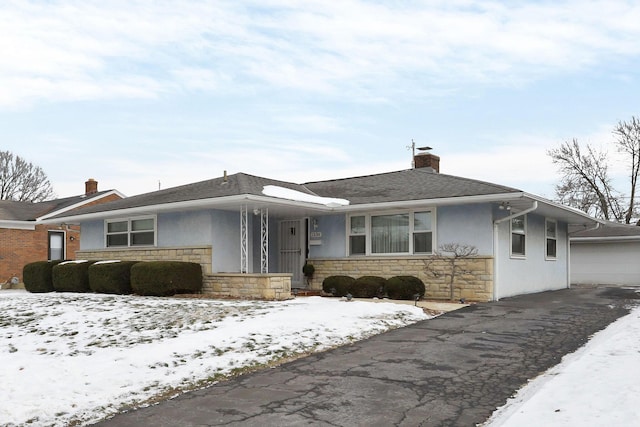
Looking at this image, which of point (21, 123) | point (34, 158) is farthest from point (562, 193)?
point (34, 158)

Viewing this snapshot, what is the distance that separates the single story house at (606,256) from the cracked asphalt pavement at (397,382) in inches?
533

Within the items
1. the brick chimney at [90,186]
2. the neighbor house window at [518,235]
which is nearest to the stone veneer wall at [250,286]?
the neighbor house window at [518,235]

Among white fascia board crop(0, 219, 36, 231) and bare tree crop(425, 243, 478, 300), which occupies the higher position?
white fascia board crop(0, 219, 36, 231)

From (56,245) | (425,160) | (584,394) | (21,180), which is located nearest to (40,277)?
(56,245)

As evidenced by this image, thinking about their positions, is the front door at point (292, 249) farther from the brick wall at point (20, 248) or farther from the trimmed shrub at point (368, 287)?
the brick wall at point (20, 248)

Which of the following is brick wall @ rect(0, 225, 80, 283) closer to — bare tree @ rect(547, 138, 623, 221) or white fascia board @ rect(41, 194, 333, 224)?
white fascia board @ rect(41, 194, 333, 224)

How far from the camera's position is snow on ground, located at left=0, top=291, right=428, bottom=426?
20.6 ft

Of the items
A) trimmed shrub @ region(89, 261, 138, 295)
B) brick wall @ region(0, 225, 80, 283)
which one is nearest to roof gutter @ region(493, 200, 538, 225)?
trimmed shrub @ region(89, 261, 138, 295)

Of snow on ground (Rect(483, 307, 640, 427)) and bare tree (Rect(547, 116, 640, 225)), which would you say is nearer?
snow on ground (Rect(483, 307, 640, 427))

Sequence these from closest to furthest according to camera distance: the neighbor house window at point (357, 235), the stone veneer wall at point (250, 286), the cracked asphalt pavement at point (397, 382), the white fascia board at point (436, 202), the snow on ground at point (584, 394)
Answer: the snow on ground at point (584, 394)
the cracked asphalt pavement at point (397, 382)
the white fascia board at point (436, 202)
the stone veneer wall at point (250, 286)
the neighbor house window at point (357, 235)

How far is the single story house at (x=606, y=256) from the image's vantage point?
2255 cm

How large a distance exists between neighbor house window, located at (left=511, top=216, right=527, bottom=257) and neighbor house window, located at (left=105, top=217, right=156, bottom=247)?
10.4 metres

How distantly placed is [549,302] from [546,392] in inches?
355

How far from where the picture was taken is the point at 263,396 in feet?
20.4
